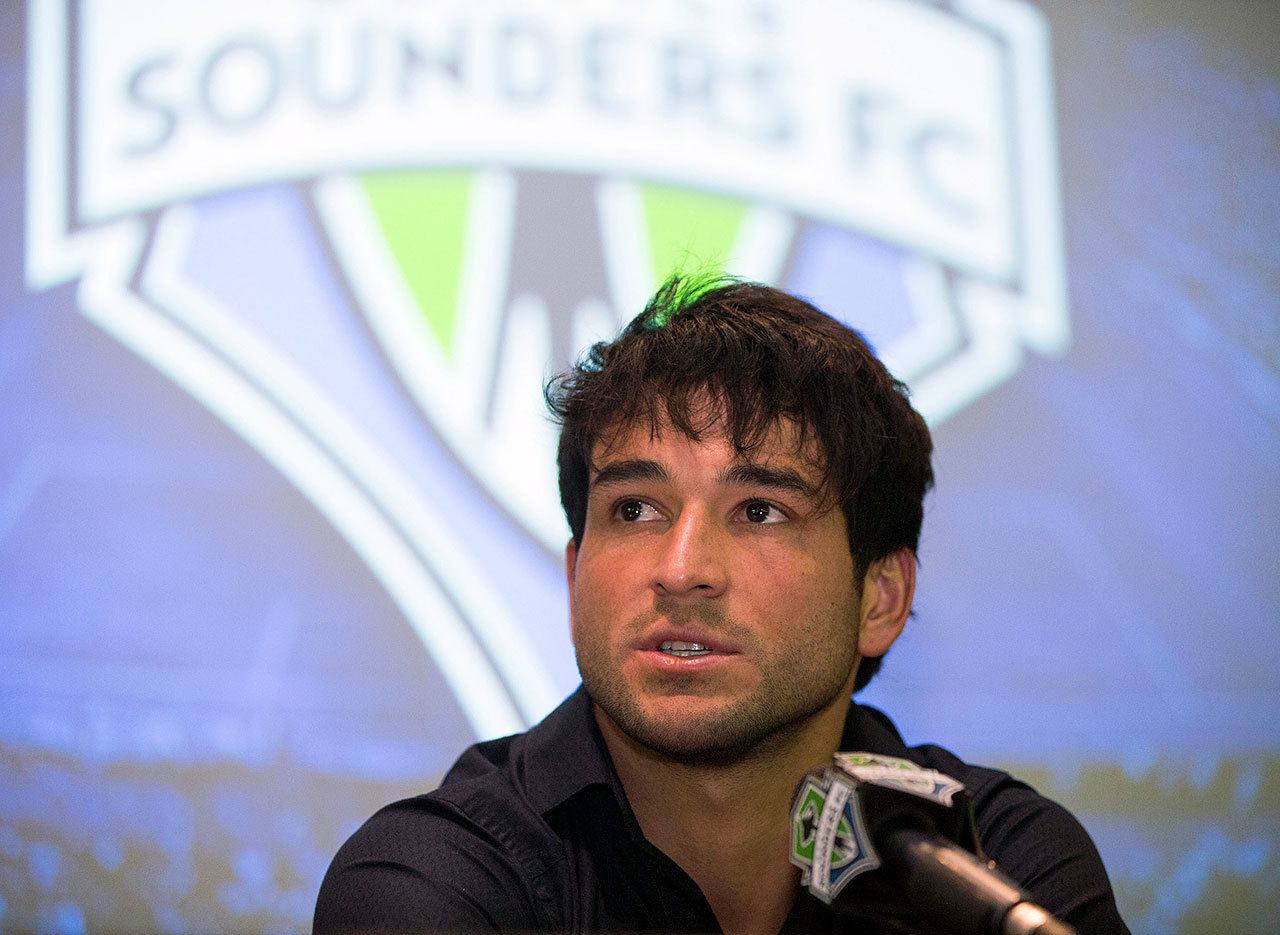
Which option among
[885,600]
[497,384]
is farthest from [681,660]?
[497,384]

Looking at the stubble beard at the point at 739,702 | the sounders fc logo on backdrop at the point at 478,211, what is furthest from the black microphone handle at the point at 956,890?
the sounders fc logo on backdrop at the point at 478,211

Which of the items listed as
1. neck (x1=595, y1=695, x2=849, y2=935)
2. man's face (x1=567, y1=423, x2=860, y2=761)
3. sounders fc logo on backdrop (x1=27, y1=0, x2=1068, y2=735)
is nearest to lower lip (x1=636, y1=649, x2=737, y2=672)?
man's face (x1=567, y1=423, x2=860, y2=761)

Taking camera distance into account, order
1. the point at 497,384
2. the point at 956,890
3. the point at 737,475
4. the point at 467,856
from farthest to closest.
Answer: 1. the point at 497,384
2. the point at 737,475
3. the point at 467,856
4. the point at 956,890

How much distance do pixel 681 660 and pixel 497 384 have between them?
1110 millimetres

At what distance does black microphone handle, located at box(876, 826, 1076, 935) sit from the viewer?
87 cm

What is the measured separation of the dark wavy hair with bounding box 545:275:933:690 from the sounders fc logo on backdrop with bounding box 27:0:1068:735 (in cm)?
64

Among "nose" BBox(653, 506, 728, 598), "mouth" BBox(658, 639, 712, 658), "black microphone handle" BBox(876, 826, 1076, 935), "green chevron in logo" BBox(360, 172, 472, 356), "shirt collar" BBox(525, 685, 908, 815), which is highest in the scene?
"green chevron in logo" BBox(360, 172, 472, 356)

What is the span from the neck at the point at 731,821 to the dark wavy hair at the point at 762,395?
329 mm

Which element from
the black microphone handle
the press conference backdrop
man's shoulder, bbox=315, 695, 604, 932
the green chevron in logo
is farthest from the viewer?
the green chevron in logo

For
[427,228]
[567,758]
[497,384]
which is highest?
[427,228]

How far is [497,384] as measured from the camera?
254 cm

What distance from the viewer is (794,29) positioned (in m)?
2.68

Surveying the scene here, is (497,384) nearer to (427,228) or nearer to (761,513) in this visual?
(427,228)

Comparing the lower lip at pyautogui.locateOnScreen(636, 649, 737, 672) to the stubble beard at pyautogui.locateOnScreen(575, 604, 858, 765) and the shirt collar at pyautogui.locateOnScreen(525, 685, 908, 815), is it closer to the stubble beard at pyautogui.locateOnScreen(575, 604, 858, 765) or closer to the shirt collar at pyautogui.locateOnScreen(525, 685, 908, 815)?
the stubble beard at pyautogui.locateOnScreen(575, 604, 858, 765)
